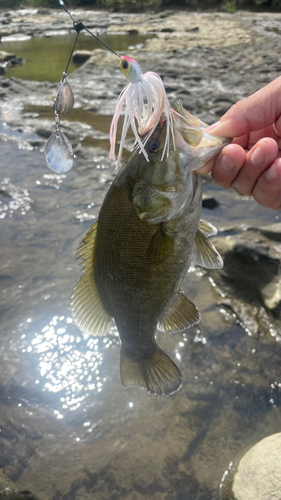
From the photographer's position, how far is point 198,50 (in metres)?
15.8

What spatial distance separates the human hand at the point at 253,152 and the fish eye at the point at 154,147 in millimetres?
397

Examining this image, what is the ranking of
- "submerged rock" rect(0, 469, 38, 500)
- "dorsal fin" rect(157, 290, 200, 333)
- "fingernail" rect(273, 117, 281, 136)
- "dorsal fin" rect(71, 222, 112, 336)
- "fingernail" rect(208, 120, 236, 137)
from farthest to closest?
"submerged rock" rect(0, 469, 38, 500), "fingernail" rect(273, 117, 281, 136), "dorsal fin" rect(157, 290, 200, 333), "fingernail" rect(208, 120, 236, 137), "dorsal fin" rect(71, 222, 112, 336)

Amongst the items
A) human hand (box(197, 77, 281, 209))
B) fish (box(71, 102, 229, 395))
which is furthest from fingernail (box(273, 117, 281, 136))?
fish (box(71, 102, 229, 395))

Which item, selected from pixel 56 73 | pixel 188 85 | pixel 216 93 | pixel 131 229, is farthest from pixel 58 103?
pixel 56 73

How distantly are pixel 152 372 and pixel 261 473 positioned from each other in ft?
5.22

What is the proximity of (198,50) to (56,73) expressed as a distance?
585 cm

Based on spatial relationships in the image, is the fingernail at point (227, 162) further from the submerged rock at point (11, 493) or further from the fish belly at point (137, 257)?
the submerged rock at point (11, 493)

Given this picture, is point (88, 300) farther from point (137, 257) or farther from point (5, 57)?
point (5, 57)

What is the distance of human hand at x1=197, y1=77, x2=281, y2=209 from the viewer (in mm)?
2406

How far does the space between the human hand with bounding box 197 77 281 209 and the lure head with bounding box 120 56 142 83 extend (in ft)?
2.40

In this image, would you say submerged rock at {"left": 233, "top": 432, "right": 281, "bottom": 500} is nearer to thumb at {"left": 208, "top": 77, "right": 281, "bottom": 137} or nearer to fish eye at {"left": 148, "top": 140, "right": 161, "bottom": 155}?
thumb at {"left": 208, "top": 77, "right": 281, "bottom": 137}

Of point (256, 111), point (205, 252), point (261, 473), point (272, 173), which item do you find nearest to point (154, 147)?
point (205, 252)

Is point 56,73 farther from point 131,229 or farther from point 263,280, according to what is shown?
point 131,229

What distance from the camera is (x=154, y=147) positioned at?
1998 millimetres
